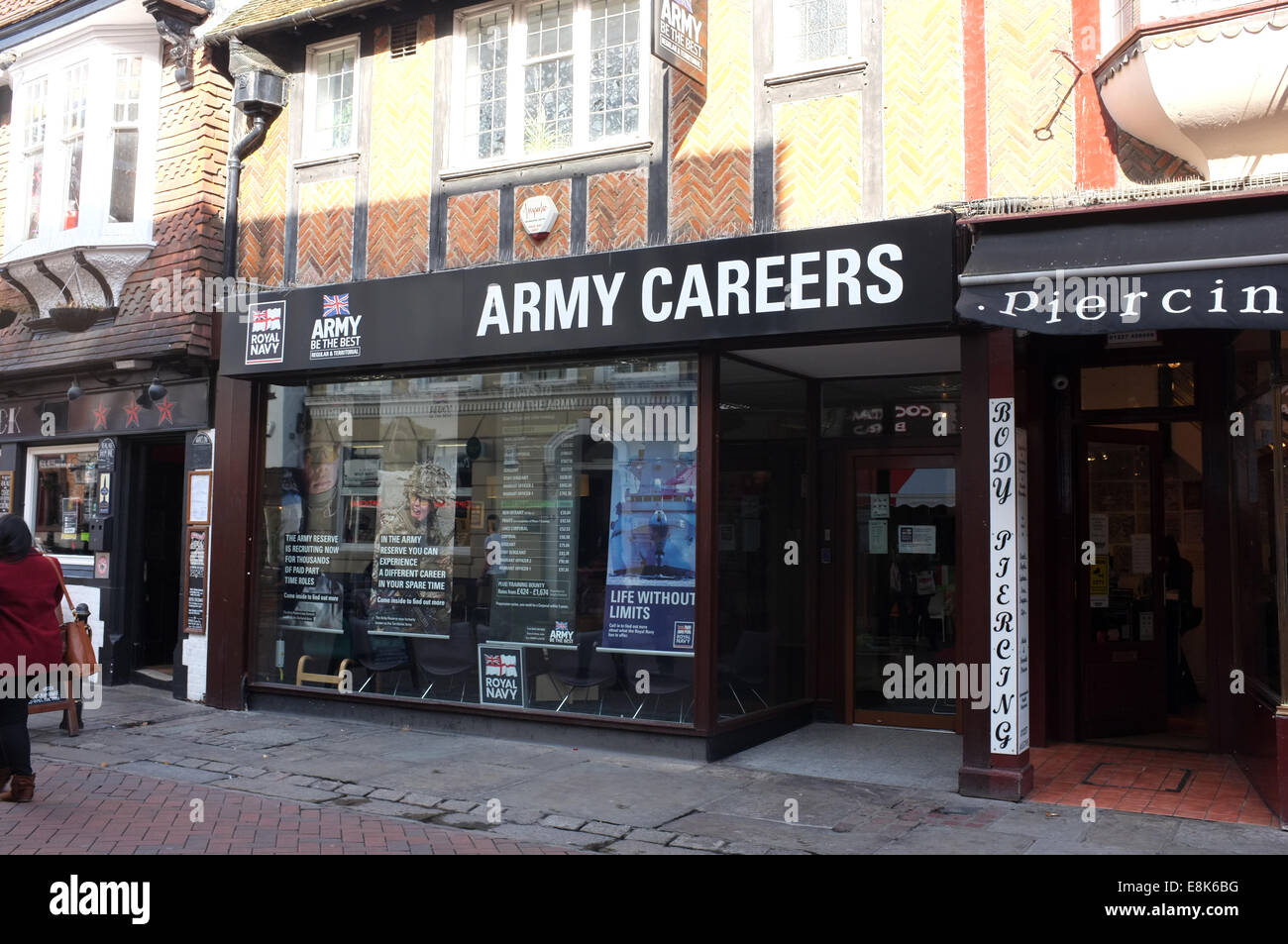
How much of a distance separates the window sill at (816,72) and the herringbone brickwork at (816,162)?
0.56ft

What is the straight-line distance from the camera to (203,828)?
21.2 feet

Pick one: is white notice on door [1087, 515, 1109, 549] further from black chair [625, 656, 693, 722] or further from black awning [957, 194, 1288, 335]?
black chair [625, 656, 693, 722]

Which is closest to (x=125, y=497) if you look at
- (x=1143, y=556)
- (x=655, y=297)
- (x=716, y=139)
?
(x=655, y=297)

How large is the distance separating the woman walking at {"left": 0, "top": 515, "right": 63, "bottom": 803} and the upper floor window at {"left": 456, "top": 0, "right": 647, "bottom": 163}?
494 cm

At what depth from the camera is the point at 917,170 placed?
794cm

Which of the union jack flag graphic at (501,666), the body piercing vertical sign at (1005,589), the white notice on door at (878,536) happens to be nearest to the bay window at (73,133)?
the union jack flag graphic at (501,666)

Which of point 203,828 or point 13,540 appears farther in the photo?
point 13,540

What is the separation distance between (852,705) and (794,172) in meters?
4.56

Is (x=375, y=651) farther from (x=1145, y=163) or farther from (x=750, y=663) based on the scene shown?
(x=1145, y=163)

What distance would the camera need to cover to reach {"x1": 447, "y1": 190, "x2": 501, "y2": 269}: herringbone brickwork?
31.7 feet

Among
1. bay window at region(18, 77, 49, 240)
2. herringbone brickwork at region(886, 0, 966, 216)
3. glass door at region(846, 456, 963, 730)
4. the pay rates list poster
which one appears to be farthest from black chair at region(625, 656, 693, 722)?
bay window at region(18, 77, 49, 240)

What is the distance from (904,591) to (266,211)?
23.5 ft
